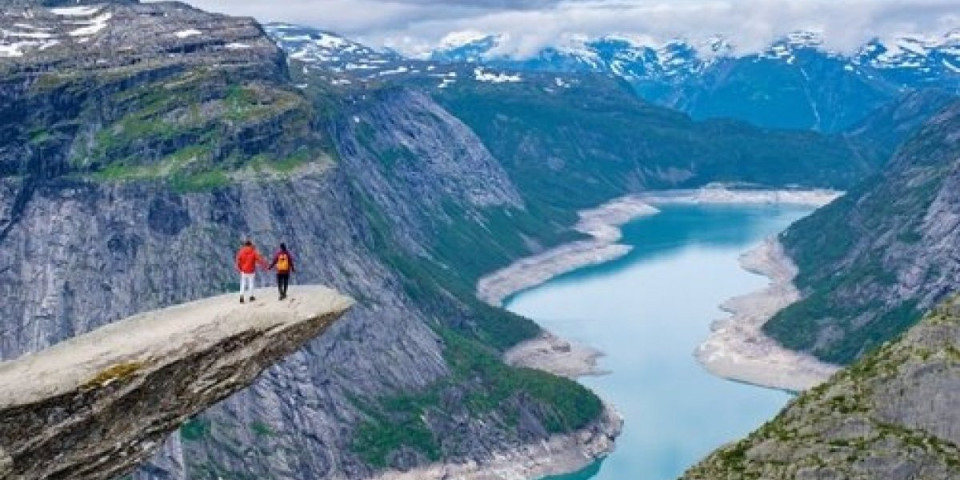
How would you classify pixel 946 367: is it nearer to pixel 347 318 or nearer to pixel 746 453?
pixel 746 453

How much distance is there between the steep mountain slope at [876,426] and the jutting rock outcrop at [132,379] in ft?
70.1

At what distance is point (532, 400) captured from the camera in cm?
17538

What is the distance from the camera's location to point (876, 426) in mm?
50406

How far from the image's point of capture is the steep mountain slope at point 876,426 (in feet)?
160

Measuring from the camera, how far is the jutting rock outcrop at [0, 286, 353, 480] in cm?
3206

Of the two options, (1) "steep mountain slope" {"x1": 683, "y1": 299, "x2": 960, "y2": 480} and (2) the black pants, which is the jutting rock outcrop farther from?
(1) "steep mountain slope" {"x1": 683, "y1": 299, "x2": 960, "y2": 480}

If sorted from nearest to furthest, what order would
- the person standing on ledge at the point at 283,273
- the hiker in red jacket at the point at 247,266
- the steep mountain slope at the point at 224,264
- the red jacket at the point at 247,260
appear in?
the person standing on ledge at the point at 283,273, the hiker in red jacket at the point at 247,266, the red jacket at the point at 247,260, the steep mountain slope at the point at 224,264

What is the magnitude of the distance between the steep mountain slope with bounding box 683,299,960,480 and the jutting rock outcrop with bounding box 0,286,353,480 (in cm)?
2137

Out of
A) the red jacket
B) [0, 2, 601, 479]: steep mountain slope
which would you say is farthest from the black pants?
[0, 2, 601, 479]: steep mountain slope

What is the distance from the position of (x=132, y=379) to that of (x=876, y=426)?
3023 cm

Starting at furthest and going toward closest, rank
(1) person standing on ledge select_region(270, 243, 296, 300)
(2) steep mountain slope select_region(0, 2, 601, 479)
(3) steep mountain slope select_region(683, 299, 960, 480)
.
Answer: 1. (2) steep mountain slope select_region(0, 2, 601, 479)
2. (3) steep mountain slope select_region(683, 299, 960, 480)
3. (1) person standing on ledge select_region(270, 243, 296, 300)

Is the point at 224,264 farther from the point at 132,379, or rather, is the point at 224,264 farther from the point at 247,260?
the point at 132,379

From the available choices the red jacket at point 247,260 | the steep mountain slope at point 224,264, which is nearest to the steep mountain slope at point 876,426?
the red jacket at point 247,260

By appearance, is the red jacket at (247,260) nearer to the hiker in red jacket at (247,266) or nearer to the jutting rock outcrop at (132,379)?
the hiker in red jacket at (247,266)
